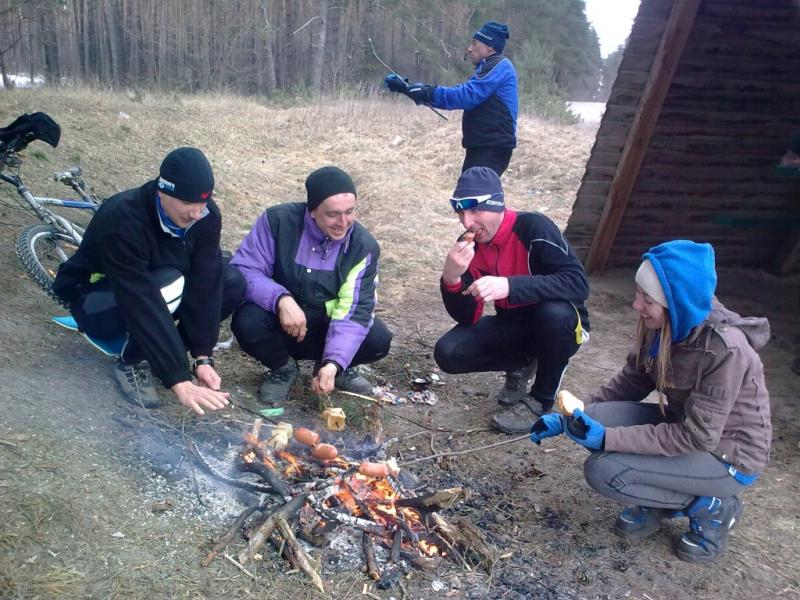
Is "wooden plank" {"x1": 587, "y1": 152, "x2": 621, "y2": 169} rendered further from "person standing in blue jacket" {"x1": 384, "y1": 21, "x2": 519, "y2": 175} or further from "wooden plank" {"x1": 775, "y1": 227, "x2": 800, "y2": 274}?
"wooden plank" {"x1": 775, "y1": 227, "x2": 800, "y2": 274}

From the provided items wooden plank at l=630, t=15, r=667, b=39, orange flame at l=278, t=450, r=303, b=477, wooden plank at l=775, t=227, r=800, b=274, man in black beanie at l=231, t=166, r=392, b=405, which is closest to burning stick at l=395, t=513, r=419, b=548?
orange flame at l=278, t=450, r=303, b=477

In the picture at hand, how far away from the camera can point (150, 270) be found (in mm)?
3346

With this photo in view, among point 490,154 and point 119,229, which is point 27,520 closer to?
point 119,229

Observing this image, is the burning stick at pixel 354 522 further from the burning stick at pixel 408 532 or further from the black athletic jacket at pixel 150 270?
the black athletic jacket at pixel 150 270

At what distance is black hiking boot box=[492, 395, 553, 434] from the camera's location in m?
3.90

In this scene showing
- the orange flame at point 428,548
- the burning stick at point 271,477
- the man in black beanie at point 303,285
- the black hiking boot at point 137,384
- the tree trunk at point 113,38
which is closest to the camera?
the orange flame at point 428,548

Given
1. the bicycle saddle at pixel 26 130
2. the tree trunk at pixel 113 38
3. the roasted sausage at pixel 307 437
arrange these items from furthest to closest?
the tree trunk at pixel 113 38 < the bicycle saddle at pixel 26 130 < the roasted sausage at pixel 307 437

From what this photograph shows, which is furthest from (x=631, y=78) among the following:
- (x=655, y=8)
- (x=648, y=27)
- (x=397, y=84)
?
(x=397, y=84)

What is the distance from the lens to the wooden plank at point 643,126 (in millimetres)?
5332

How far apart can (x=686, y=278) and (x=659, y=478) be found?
0.86m

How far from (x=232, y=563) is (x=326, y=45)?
19.6 meters

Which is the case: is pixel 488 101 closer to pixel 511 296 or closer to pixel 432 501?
pixel 511 296

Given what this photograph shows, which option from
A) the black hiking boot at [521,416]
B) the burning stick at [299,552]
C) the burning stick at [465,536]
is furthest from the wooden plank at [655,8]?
the burning stick at [299,552]

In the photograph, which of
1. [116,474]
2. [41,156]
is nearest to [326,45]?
[41,156]
